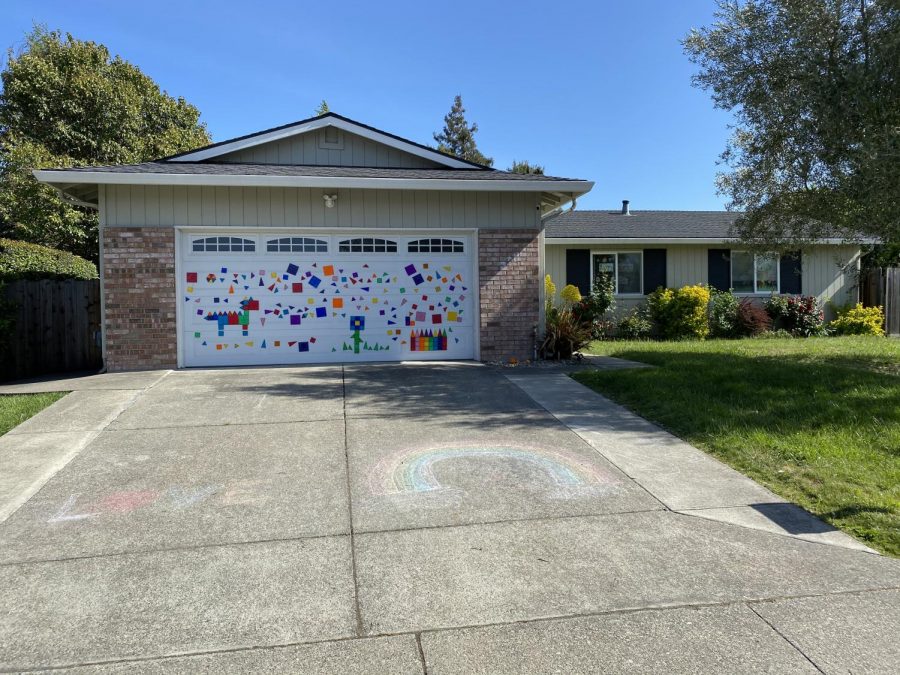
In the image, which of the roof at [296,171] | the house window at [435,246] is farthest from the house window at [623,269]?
the house window at [435,246]

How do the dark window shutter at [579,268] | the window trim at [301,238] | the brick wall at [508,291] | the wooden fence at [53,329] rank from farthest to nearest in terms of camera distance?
1. the dark window shutter at [579,268]
2. the brick wall at [508,291]
3. the wooden fence at [53,329]
4. the window trim at [301,238]

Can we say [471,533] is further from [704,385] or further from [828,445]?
[704,385]

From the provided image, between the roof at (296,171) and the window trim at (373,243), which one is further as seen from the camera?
the window trim at (373,243)

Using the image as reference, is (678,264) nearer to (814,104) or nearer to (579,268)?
(579,268)

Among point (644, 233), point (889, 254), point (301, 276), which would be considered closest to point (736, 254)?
point (644, 233)

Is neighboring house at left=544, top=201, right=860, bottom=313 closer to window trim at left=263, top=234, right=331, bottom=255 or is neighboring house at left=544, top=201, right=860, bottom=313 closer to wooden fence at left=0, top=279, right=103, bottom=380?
window trim at left=263, top=234, right=331, bottom=255

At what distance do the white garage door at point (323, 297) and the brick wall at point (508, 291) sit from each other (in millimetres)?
318

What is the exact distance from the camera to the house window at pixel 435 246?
10734 millimetres

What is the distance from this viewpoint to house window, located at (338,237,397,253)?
10.5m

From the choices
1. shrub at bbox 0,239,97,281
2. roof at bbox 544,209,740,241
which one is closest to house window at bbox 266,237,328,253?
shrub at bbox 0,239,97,281

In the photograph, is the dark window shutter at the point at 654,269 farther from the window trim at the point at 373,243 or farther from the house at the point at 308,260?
the window trim at the point at 373,243

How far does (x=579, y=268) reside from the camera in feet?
56.0

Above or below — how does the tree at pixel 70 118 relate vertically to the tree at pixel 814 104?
above

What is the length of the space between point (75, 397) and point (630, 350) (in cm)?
989
